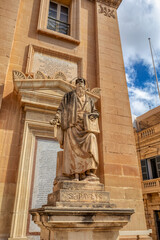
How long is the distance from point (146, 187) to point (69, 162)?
15.0m

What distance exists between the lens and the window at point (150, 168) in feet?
55.4

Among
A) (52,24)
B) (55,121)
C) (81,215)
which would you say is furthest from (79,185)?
(52,24)

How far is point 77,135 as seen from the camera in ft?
12.7

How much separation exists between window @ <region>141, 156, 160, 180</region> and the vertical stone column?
10.7 metres

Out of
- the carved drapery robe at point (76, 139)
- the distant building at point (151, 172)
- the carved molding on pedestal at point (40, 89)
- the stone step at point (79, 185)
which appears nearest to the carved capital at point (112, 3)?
the carved molding on pedestal at point (40, 89)

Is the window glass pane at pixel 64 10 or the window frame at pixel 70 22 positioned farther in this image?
the window glass pane at pixel 64 10

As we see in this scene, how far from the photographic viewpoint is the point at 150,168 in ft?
57.8

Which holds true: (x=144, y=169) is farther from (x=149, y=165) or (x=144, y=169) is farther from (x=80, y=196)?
(x=80, y=196)

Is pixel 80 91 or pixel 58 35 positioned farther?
pixel 58 35

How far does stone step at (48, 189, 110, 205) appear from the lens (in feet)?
10.3

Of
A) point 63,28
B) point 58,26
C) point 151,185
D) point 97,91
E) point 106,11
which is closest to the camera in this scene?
point 97,91

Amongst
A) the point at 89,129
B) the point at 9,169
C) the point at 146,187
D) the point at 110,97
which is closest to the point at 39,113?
the point at 9,169

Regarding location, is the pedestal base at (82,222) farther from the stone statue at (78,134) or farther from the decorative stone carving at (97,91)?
the decorative stone carving at (97,91)

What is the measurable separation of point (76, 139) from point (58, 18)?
865 centimetres
